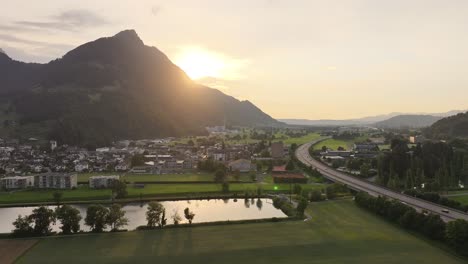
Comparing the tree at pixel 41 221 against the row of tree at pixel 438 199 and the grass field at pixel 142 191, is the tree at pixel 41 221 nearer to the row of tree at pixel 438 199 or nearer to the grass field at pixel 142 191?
the grass field at pixel 142 191

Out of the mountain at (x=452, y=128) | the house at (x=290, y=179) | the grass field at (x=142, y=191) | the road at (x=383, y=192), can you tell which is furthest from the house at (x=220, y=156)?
the mountain at (x=452, y=128)

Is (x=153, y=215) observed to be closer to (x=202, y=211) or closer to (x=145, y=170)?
(x=202, y=211)

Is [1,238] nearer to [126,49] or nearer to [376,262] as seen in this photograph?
[376,262]

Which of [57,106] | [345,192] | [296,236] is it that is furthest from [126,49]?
[296,236]

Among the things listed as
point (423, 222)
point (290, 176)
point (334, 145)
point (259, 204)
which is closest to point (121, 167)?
point (290, 176)

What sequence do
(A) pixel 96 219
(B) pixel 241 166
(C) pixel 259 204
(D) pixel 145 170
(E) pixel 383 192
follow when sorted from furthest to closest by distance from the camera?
(B) pixel 241 166
(D) pixel 145 170
(E) pixel 383 192
(C) pixel 259 204
(A) pixel 96 219

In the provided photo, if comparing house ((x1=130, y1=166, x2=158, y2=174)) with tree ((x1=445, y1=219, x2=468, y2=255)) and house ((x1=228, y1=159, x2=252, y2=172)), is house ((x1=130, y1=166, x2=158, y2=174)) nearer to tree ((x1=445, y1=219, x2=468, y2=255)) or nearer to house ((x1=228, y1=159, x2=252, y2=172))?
house ((x1=228, y1=159, x2=252, y2=172))

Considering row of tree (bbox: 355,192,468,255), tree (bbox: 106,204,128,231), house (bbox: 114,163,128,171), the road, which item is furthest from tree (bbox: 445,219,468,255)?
house (bbox: 114,163,128,171)
